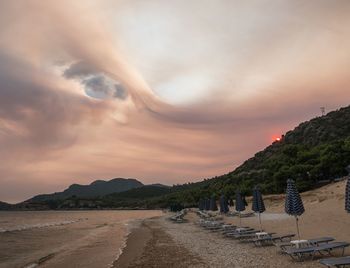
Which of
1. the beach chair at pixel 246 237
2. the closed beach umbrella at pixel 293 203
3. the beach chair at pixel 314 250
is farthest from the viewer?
the beach chair at pixel 246 237

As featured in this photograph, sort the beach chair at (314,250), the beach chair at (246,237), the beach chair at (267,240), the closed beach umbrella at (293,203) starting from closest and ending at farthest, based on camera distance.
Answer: the beach chair at (314,250), the closed beach umbrella at (293,203), the beach chair at (267,240), the beach chair at (246,237)

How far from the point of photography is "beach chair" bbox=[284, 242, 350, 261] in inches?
701

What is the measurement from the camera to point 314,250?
58.6 feet

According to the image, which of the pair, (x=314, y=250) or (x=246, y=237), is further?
(x=246, y=237)

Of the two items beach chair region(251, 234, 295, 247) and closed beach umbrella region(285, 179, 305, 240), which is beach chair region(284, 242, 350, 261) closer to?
closed beach umbrella region(285, 179, 305, 240)

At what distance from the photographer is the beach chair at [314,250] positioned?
17.8m

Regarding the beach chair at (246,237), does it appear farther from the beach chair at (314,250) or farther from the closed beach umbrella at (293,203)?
the beach chair at (314,250)

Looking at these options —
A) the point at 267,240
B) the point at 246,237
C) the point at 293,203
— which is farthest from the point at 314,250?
the point at 246,237

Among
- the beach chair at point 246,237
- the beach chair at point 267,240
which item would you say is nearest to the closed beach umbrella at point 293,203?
the beach chair at point 267,240

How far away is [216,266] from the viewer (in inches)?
757

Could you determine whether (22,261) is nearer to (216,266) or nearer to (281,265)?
(216,266)

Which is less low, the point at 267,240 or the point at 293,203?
the point at 293,203

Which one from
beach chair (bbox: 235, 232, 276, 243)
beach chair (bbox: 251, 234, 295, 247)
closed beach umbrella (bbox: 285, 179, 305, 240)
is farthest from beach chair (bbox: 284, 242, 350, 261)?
beach chair (bbox: 235, 232, 276, 243)

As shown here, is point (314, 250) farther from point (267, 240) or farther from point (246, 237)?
point (246, 237)
